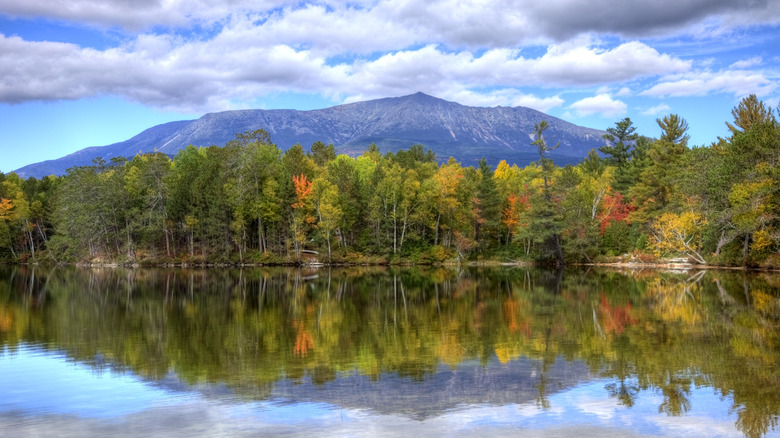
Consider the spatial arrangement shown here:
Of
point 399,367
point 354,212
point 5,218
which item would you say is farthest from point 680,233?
point 5,218

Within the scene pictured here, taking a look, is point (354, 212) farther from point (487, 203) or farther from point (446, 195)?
point (487, 203)

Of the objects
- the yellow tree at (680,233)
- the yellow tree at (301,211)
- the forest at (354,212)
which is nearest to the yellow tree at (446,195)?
the forest at (354,212)

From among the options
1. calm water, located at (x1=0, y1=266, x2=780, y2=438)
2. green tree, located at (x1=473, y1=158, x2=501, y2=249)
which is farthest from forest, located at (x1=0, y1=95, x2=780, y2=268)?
calm water, located at (x1=0, y1=266, x2=780, y2=438)

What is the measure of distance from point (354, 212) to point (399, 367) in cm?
6872

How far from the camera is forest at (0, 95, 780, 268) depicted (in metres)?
77.5

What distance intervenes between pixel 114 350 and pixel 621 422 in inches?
753

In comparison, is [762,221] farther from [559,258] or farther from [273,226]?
[273,226]

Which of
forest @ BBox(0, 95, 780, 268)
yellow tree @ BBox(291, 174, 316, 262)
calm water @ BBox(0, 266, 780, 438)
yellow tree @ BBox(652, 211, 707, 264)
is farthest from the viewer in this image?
yellow tree @ BBox(291, 174, 316, 262)

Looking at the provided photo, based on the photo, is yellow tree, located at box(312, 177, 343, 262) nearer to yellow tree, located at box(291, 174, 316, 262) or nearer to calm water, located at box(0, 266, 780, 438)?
yellow tree, located at box(291, 174, 316, 262)

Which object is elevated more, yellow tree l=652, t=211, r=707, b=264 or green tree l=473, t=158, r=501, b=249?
green tree l=473, t=158, r=501, b=249

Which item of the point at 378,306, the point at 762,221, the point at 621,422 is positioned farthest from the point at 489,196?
the point at 621,422

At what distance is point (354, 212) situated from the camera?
8831cm

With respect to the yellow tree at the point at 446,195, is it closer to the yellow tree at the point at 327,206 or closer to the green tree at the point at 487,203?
the green tree at the point at 487,203

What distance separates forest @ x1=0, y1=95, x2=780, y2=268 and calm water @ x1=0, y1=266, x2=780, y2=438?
37135mm
